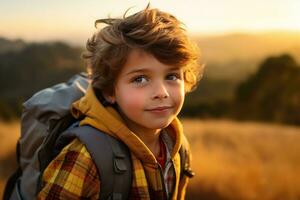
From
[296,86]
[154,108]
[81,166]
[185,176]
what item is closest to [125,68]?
[154,108]

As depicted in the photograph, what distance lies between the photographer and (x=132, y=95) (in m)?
1.80

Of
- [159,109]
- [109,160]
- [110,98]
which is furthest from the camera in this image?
[110,98]

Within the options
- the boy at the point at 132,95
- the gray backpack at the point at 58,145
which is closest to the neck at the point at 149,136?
the boy at the point at 132,95

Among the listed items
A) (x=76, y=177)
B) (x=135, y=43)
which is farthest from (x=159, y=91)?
(x=76, y=177)

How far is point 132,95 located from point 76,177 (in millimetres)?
335

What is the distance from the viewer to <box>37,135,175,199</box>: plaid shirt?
1.71m

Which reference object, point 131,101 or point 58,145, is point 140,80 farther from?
point 58,145

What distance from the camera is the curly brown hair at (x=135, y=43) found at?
178 cm

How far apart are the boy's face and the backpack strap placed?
0.43ft

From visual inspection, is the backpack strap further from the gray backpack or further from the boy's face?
the boy's face

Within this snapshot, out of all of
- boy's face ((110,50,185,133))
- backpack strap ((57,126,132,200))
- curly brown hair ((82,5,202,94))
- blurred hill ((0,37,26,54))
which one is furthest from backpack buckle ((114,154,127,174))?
blurred hill ((0,37,26,54))

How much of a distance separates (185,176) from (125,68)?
57 cm

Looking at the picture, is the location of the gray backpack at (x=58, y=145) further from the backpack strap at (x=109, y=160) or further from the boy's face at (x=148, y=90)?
the boy's face at (x=148, y=90)

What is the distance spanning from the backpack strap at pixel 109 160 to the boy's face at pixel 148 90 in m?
0.13
